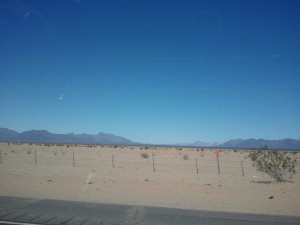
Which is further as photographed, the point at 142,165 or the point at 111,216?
the point at 142,165

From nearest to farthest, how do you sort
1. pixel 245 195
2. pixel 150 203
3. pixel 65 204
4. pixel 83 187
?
pixel 65 204, pixel 150 203, pixel 245 195, pixel 83 187

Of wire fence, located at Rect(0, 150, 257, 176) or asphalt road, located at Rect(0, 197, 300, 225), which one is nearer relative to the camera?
asphalt road, located at Rect(0, 197, 300, 225)

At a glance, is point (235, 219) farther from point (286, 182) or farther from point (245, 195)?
point (286, 182)

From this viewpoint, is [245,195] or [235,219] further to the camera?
[245,195]

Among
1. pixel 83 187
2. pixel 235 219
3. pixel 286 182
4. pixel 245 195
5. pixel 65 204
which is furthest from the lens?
pixel 286 182

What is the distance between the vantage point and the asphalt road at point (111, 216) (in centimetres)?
1051

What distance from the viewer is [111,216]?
11.3 m

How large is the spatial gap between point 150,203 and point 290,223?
640 centimetres

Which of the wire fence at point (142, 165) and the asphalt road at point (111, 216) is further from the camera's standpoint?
the wire fence at point (142, 165)

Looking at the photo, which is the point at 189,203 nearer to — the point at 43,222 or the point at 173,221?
the point at 173,221

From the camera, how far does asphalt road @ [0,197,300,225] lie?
10508 mm

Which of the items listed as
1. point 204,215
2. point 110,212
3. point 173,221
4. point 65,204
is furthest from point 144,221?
point 65,204

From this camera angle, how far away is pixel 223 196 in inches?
723

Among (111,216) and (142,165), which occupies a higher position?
(142,165)
